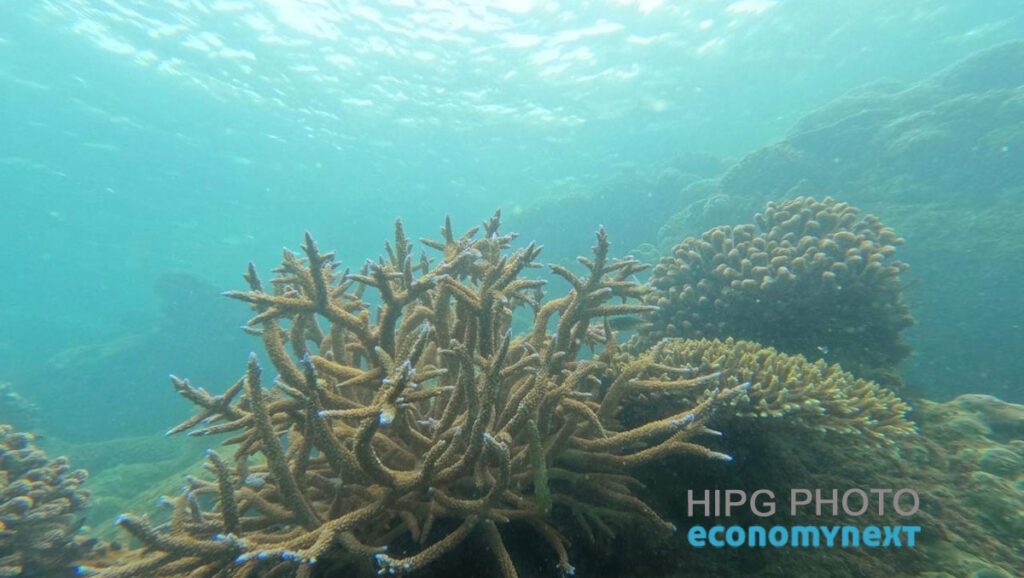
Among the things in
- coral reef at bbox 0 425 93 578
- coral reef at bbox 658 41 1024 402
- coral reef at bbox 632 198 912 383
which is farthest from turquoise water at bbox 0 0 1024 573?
coral reef at bbox 0 425 93 578

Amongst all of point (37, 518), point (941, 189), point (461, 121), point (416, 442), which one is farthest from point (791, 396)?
point (461, 121)

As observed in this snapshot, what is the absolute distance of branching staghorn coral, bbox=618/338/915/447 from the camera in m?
2.89

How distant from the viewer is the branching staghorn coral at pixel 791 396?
289 cm

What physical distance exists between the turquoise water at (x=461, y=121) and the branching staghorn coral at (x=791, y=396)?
6228 mm

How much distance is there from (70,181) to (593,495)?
51.3m

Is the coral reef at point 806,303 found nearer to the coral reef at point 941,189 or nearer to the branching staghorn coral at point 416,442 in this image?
the branching staghorn coral at point 416,442

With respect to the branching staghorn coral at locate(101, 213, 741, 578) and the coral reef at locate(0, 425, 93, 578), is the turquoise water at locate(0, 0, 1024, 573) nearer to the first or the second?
the branching staghorn coral at locate(101, 213, 741, 578)

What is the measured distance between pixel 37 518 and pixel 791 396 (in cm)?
629

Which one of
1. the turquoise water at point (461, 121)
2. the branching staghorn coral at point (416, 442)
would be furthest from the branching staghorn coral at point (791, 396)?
the turquoise water at point (461, 121)

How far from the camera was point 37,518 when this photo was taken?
3668 mm

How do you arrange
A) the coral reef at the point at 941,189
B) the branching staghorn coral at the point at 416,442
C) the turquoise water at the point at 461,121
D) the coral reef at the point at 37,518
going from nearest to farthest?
1. the branching staghorn coral at the point at 416,442
2. the coral reef at the point at 37,518
3. the coral reef at the point at 941,189
4. the turquoise water at the point at 461,121

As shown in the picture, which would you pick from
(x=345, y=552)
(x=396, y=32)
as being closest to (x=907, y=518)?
(x=345, y=552)

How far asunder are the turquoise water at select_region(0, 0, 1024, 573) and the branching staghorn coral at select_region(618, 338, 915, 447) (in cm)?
623

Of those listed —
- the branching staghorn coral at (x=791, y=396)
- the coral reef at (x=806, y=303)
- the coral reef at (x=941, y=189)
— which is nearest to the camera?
the branching staghorn coral at (x=791, y=396)
